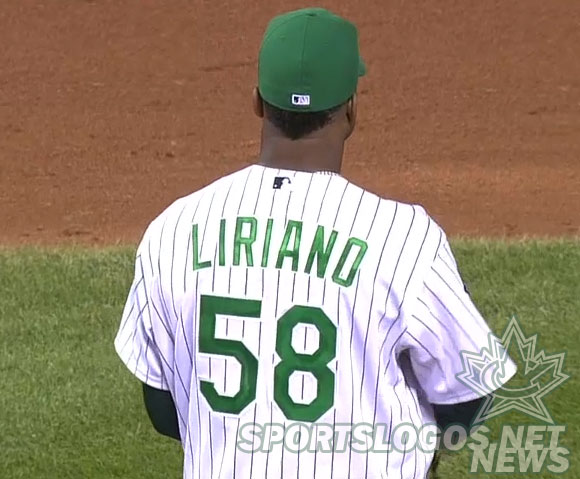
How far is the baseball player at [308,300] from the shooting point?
7.90 ft

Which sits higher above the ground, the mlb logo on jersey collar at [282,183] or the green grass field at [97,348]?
the mlb logo on jersey collar at [282,183]

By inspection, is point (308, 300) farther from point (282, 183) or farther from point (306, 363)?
point (282, 183)

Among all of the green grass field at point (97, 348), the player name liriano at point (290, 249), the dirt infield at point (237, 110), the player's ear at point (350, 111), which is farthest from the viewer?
the dirt infield at point (237, 110)

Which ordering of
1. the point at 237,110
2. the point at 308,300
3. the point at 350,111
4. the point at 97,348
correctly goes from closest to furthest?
the point at 308,300, the point at 350,111, the point at 97,348, the point at 237,110

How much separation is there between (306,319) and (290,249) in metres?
0.15

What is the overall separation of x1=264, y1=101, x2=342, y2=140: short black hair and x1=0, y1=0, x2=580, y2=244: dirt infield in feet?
16.7

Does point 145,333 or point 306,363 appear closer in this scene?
point 306,363

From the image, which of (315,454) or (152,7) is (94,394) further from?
(152,7)

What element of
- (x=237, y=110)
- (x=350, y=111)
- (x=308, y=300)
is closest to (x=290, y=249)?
(x=308, y=300)

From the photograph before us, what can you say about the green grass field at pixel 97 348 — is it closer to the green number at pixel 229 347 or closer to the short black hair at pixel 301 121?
the green number at pixel 229 347

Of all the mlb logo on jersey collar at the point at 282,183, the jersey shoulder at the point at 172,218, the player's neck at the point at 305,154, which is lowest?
the jersey shoulder at the point at 172,218

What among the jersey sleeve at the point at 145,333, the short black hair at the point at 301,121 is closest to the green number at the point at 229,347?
the jersey sleeve at the point at 145,333

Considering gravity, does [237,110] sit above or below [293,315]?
below

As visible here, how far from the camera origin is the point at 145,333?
104 inches
